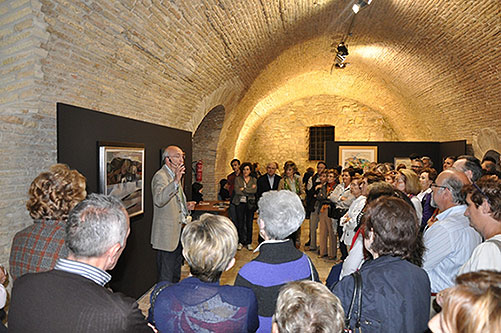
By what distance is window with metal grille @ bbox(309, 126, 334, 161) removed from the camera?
15.7 meters

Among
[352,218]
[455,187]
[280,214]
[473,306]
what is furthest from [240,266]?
[473,306]

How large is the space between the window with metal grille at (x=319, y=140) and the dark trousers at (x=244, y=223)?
905cm

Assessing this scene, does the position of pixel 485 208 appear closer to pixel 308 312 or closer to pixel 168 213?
pixel 308 312

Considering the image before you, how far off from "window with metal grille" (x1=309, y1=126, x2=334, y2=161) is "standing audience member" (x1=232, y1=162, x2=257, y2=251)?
A: 9042 mm

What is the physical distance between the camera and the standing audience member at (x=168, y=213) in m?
3.93

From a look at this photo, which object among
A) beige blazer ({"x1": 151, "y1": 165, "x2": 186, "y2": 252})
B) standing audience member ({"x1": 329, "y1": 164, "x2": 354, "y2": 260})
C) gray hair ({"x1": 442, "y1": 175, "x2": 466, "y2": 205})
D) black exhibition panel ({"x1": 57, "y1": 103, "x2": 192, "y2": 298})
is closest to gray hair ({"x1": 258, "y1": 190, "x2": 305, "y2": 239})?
gray hair ({"x1": 442, "y1": 175, "x2": 466, "y2": 205})

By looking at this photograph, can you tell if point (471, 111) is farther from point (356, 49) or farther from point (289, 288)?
point (289, 288)

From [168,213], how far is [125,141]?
0.99 metres

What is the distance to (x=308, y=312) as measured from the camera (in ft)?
4.03

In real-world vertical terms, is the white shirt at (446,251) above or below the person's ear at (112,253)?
below

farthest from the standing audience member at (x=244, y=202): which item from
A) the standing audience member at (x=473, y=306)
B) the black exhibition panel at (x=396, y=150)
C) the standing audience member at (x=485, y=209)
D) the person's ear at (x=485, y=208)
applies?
the standing audience member at (x=473, y=306)

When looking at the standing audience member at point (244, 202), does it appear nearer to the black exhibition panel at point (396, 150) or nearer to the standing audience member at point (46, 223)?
the black exhibition panel at point (396, 150)

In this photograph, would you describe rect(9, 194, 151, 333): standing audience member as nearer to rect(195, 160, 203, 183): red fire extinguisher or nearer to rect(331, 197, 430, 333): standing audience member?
rect(331, 197, 430, 333): standing audience member

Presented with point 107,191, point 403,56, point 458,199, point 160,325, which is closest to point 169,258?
point 107,191
